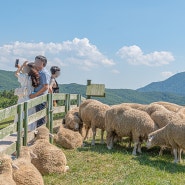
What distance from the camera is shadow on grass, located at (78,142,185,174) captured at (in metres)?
8.59

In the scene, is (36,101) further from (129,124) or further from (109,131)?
(129,124)

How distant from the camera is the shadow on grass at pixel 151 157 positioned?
859cm

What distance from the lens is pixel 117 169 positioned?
26.9 ft

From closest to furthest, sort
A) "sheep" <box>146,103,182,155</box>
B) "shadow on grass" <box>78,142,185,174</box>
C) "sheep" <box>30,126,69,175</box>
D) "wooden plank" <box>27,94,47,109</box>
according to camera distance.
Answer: "sheep" <box>30,126,69,175</box>
"shadow on grass" <box>78,142,185,174</box>
"wooden plank" <box>27,94,47,109</box>
"sheep" <box>146,103,182,155</box>

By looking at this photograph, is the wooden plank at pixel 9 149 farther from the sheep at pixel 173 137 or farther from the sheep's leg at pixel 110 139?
the sheep at pixel 173 137

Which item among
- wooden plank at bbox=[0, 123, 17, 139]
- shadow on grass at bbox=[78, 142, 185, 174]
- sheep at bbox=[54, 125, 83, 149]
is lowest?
shadow on grass at bbox=[78, 142, 185, 174]

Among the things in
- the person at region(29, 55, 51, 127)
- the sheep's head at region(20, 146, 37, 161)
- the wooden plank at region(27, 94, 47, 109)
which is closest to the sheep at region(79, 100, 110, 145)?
the wooden plank at region(27, 94, 47, 109)

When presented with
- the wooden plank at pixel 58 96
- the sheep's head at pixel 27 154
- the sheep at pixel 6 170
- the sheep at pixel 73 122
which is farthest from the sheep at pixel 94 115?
the sheep at pixel 6 170

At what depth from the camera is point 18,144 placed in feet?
26.9

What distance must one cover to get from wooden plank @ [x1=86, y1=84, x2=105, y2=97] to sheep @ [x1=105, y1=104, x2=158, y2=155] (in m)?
5.77

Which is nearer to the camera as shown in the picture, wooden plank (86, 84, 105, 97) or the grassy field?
the grassy field

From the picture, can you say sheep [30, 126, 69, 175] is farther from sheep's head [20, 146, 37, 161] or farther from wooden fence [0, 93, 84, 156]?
wooden fence [0, 93, 84, 156]

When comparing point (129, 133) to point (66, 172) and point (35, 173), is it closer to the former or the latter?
point (66, 172)

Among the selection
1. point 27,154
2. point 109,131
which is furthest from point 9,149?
point 109,131
